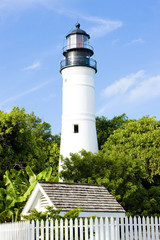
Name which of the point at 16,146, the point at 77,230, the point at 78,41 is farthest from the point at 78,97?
the point at 77,230

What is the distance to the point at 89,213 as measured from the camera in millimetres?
14578

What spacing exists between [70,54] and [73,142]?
742 centimetres

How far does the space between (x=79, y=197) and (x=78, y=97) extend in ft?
55.1

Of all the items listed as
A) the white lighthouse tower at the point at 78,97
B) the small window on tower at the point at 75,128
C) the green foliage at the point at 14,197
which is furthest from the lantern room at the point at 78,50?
the green foliage at the point at 14,197

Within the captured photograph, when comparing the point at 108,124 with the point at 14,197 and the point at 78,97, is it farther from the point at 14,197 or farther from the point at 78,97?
the point at 14,197

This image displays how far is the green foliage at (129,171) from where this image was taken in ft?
79.8

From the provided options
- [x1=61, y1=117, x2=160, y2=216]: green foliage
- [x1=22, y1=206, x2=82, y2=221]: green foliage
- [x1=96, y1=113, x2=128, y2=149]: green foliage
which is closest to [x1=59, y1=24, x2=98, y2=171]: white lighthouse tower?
[x1=61, y1=117, x2=160, y2=216]: green foliage

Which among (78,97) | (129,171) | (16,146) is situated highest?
(78,97)

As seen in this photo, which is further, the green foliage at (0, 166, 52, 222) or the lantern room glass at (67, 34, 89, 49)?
the lantern room glass at (67, 34, 89, 49)

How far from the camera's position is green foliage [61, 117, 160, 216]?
958 inches

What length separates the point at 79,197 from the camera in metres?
15.3

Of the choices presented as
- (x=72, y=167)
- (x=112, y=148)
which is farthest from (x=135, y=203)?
(x=112, y=148)

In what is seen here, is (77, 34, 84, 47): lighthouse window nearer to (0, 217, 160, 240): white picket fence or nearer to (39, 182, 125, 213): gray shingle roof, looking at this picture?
(39, 182, 125, 213): gray shingle roof

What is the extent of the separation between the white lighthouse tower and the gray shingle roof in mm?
14519
